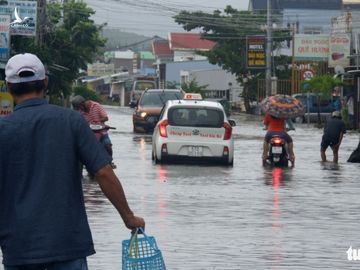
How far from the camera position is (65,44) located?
178 ft

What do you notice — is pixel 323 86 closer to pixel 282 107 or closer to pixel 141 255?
pixel 282 107

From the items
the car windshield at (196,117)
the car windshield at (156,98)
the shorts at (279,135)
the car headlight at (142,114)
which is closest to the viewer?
the car windshield at (196,117)

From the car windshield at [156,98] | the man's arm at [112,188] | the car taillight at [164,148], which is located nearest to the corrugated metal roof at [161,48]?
the car windshield at [156,98]

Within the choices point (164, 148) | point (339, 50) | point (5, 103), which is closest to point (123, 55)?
point (339, 50)

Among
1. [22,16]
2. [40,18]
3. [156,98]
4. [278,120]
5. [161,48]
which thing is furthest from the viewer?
[161,48]

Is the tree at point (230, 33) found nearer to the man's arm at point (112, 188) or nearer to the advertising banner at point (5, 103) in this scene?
the advertising banner at point (5, 103)

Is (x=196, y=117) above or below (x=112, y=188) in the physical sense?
below

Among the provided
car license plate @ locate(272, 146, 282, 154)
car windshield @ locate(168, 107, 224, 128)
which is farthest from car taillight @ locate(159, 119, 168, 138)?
car license plate @ locate(272, 146, 282, 154)

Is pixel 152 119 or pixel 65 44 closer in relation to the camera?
pixel 152 119

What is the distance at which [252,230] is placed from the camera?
14.2 meters

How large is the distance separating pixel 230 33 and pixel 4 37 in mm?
51572

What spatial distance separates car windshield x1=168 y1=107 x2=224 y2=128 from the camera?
26234mm

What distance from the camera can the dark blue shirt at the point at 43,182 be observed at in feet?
21.4

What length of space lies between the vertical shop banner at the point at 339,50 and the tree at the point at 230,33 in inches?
855
